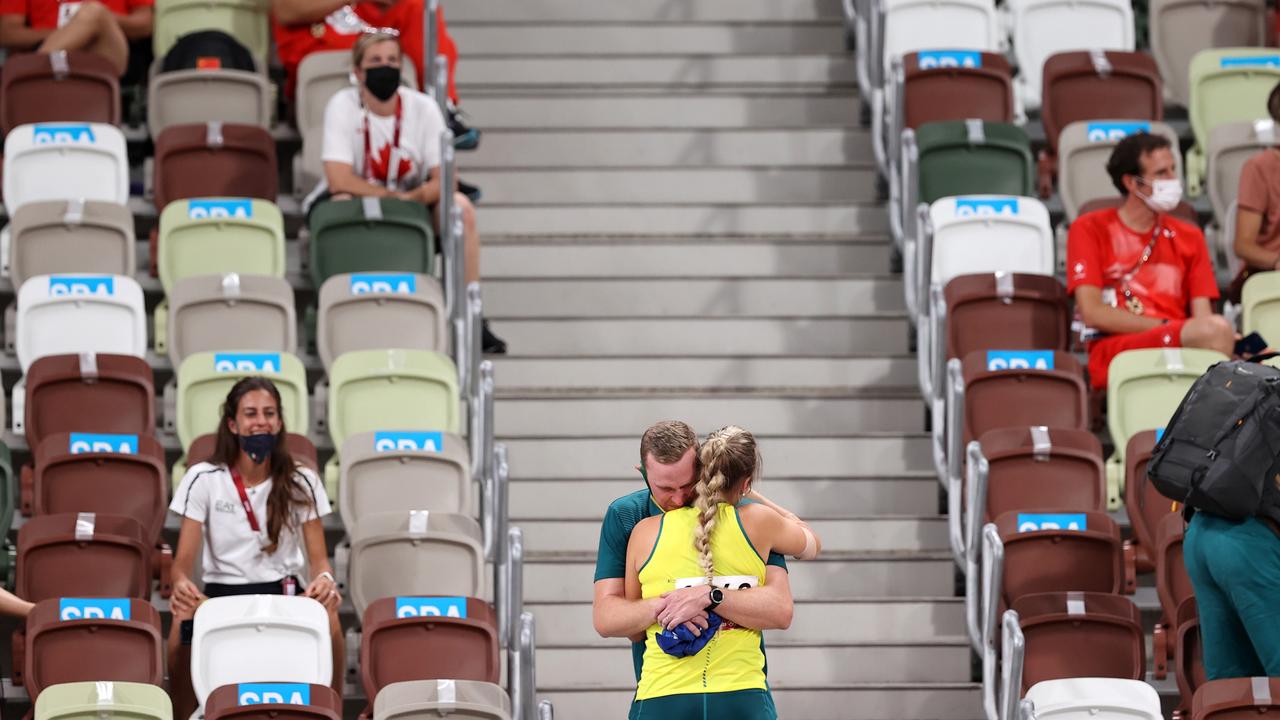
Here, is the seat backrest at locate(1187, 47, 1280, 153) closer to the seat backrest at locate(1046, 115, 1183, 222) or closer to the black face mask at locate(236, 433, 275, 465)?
the seat backrest at locate(1046, 115, 1183, 222)

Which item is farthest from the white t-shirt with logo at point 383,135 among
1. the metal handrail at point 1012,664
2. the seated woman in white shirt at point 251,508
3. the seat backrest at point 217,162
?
the metal handrail at point 1012,664

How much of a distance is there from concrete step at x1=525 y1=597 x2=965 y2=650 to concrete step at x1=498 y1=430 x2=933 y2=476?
60 cm

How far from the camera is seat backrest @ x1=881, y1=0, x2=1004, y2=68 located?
876 centimetres

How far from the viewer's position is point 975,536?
21.2 feet

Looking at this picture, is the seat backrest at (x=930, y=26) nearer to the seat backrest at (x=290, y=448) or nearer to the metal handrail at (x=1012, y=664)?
the seat backrest at (x=290, y=448)

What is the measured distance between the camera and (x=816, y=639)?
22.3 ft

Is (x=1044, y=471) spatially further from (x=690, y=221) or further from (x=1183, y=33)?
(x=1183, y=33)

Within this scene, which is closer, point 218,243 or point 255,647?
point 255,647

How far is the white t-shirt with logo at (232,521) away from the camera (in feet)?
20.5

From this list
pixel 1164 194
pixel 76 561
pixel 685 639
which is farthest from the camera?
pixel 1164 194

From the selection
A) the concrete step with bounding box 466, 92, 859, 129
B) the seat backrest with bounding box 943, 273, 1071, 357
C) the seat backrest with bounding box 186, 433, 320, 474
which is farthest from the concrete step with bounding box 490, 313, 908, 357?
the seat backrest with bounding box 186, 433, 320, 474

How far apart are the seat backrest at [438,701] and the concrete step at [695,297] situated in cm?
239

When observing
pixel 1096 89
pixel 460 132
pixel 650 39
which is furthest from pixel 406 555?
pixel 1096 89

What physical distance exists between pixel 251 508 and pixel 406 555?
478 millimetres
